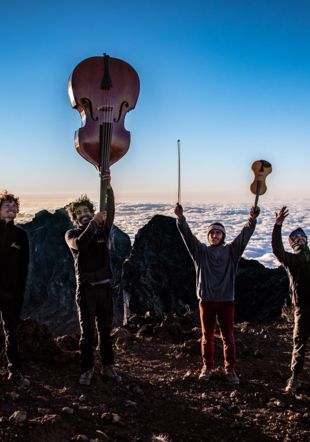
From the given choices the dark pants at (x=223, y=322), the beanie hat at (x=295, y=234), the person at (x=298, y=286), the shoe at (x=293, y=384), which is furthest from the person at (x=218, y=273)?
the shoe at (x=293, y=384)

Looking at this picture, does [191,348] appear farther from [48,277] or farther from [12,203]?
[48,277]

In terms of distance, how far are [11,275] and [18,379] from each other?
49.0 inches

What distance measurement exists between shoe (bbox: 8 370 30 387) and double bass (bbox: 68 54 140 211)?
227 cm

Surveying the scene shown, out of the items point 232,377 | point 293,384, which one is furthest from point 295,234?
point 232,377

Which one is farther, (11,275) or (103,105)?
(103,105)

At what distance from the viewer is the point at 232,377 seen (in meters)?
6.48

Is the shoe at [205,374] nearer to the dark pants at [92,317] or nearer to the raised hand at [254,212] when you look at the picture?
the dark pants at [92,317]

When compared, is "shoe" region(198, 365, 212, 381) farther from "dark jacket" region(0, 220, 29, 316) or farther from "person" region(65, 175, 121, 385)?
"dark jacket" region(0, 220, 29, 316)

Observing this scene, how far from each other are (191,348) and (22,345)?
2.68 metres

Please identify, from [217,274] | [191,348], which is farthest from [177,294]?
[217,274]

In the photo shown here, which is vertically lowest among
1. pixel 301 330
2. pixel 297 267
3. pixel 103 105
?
pixel 301 330

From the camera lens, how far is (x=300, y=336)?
20.2 ft

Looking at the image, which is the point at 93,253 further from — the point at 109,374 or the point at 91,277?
the point at 109,374

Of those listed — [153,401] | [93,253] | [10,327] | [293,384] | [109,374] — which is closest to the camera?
[153,401]
